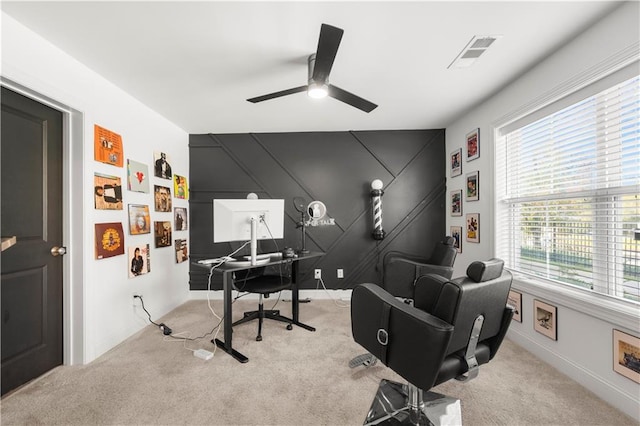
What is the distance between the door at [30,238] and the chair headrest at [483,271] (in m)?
2.89

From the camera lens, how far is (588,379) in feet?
5.78

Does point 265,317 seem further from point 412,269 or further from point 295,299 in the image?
point 412,269

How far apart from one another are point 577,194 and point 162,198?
408 centimetres

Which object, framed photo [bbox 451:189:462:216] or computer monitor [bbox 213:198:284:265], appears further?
framed photo [bbox 451:189:462:216]

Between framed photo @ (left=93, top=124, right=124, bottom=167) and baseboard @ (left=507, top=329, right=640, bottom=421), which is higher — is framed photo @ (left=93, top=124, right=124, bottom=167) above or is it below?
above

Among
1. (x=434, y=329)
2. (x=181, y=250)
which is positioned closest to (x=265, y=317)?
(x=181, y=250)

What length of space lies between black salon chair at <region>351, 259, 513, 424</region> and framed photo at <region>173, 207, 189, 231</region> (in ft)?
9.57

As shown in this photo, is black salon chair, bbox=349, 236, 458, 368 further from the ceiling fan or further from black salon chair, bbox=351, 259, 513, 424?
the ceiling fan

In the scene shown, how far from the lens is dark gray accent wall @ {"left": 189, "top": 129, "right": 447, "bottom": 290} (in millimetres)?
3768

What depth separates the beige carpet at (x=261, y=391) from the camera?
1.53 meters

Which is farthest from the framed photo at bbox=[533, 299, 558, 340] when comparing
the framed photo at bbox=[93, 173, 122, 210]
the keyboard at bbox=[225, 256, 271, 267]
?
the framed photo at bbox=[93, 173, 122, 210]

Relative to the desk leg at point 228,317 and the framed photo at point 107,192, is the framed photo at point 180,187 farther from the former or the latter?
the desk leg at point 228,317

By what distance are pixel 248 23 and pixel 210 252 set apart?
10.0 feet

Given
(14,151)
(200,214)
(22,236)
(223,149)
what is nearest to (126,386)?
(22,236)
